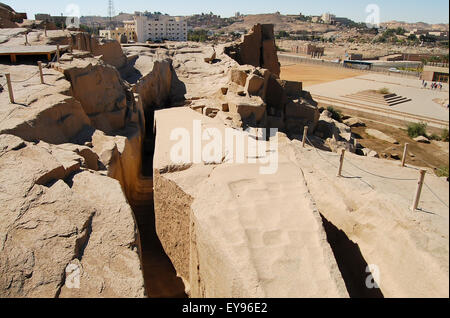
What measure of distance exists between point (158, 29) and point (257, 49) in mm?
41505

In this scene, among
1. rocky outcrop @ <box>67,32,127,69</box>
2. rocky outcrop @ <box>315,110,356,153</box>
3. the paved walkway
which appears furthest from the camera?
the paved walkway

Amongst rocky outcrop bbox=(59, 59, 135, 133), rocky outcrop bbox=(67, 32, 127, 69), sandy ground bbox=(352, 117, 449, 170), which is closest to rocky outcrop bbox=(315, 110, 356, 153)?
sandy ground bbox=(352, 117, 449, 170)

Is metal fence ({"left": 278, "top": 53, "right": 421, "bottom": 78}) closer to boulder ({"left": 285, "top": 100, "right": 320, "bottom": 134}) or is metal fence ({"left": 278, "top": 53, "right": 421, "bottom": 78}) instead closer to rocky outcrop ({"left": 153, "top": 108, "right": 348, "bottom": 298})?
boulder ({"left": 285, "top": 100, "right": 320, "bottom": 134})

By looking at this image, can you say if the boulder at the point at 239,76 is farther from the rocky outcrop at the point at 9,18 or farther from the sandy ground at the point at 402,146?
the rocky outcrop at the point at 9,18

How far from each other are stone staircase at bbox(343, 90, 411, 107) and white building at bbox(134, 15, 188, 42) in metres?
34.8

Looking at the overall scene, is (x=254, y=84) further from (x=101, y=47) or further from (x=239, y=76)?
(x=101, y=47)

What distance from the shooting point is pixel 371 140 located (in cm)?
1767

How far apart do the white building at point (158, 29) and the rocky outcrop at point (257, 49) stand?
3637 centimetres

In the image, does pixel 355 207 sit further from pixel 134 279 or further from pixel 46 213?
pixel 46 213

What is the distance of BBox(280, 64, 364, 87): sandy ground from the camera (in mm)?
35125

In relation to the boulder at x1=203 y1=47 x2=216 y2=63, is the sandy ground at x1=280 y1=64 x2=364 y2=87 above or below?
below

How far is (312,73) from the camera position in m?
39.8

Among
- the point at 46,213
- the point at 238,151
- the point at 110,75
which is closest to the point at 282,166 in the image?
the point at 238,151
